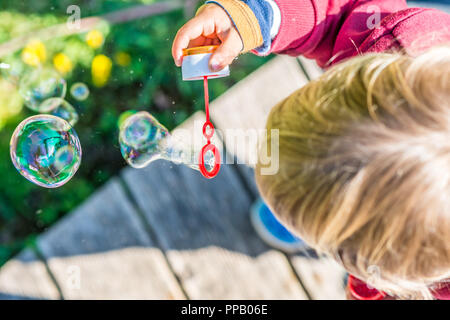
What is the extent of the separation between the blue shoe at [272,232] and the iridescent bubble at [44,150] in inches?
23.8

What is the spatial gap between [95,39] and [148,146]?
542 mm

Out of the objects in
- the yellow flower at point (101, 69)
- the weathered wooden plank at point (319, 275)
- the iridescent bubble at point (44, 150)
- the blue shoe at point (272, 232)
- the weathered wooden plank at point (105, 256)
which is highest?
the yellow flower at point (101, 69)

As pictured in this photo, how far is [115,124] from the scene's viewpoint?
56.9 inches

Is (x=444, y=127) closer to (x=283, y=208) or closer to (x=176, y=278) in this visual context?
(x=283, y=208)

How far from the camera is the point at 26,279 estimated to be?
→ 1.25 meters

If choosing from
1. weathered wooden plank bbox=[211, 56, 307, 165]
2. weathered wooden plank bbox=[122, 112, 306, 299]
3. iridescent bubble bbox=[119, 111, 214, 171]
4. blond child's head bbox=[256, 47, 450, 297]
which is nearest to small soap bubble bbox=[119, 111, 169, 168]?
iridescent bubble bbox=[119, 111, 214, 171]

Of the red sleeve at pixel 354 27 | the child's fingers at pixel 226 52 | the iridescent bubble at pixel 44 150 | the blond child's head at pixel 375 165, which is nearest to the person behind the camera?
the blond child's head at pixel 375 165

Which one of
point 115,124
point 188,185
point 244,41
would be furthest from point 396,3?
point 115,124

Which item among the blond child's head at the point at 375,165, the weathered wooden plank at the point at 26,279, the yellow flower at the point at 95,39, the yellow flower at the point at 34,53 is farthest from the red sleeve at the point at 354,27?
the weathered wooden plank at the point at 26,279

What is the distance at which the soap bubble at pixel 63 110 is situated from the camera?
130 cm

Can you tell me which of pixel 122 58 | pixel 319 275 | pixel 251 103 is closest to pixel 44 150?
pixel 122 58

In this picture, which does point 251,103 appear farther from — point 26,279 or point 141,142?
point 26,279

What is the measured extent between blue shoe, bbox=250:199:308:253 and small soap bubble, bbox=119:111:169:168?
389 millimetres

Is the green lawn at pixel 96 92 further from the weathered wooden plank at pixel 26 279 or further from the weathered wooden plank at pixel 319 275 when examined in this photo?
the weathered wooden plank at pixel 319 275
